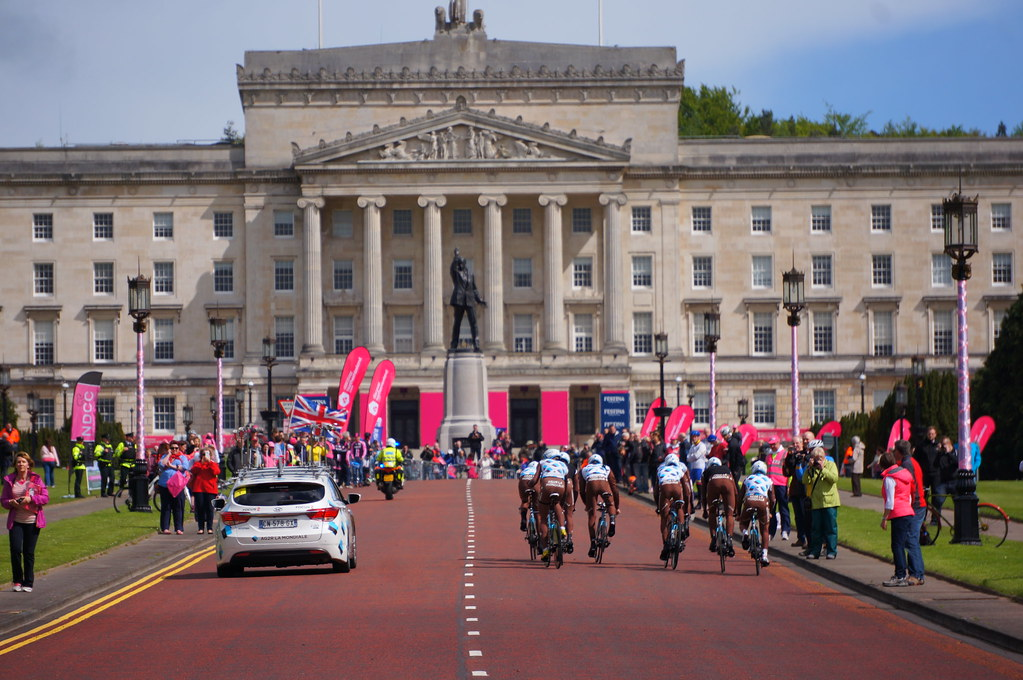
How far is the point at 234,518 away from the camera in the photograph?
97.7 feet

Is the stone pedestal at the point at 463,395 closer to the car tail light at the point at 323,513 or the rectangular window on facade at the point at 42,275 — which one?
the rectangular window on facade at the point at 42,275

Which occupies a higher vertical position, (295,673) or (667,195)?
(667,195)

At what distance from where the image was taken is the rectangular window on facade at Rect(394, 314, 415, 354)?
111 m

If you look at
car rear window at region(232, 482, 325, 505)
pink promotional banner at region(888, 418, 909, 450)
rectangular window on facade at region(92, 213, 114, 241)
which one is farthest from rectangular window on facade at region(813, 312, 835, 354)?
car rear window at region(232, 482, 325, 505)

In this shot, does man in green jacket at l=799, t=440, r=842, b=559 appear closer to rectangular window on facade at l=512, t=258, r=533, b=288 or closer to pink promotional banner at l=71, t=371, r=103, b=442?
pink promotional banner at l=71, t=371, r=103, b=442

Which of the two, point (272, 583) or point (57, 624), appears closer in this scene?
point (57, 624)

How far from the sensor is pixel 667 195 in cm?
11025

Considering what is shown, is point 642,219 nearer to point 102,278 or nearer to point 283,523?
point 102,278

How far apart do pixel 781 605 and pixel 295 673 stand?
345 inches

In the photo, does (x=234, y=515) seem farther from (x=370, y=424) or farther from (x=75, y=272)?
(x=75, y=272)

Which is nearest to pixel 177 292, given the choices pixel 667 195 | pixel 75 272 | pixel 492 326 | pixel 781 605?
pixel 75 272

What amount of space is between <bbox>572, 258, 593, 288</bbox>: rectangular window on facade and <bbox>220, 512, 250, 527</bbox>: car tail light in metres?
81.0

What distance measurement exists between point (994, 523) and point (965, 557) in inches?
324

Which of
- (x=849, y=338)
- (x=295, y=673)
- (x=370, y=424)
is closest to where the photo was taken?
(x=295, y=673)
